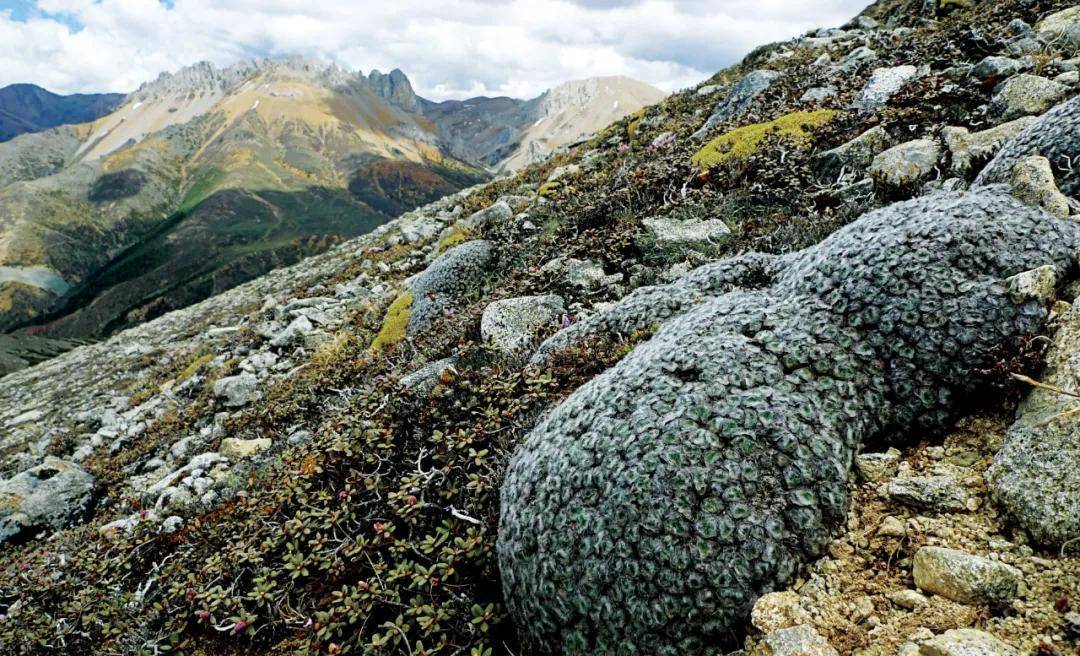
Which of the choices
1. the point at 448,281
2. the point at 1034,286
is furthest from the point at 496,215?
the point at 1034,286

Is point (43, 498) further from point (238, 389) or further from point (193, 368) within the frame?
point (193, 368)

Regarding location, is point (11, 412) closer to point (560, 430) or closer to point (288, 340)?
point (288, 340)

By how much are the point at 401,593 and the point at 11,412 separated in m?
27.9

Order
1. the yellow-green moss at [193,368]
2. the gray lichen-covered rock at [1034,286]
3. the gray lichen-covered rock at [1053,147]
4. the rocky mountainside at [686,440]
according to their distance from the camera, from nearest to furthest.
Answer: the rocky mountainside at [686,440] → the gray lichen-covered rock at [1034,286] → the gray lichen-covered rock at [1053,147] → the yellow-green moss at [193,368]

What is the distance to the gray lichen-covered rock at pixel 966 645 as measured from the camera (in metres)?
2.98

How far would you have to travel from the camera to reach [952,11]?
19516 millimetres

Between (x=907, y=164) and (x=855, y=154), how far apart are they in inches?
66.1

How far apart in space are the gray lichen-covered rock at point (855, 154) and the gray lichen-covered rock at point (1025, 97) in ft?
5.98

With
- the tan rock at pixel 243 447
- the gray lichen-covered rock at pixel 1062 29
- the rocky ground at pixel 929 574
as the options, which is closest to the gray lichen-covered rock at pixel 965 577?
the rocky ground at pixel 929 574

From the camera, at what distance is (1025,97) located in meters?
10.0

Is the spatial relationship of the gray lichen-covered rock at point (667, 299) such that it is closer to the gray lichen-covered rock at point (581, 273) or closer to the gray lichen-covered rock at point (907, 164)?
the gray lichen-covered rock at point (581, 273)

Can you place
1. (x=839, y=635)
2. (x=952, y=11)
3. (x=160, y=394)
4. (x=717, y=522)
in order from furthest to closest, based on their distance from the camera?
(x=952, y=11) < (x=160, y=394) < (x=717, y=522) < (x=839, y=635)

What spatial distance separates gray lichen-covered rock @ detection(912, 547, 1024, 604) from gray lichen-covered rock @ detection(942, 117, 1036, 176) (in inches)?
302

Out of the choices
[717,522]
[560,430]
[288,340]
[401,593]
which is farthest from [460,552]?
[288,340]
